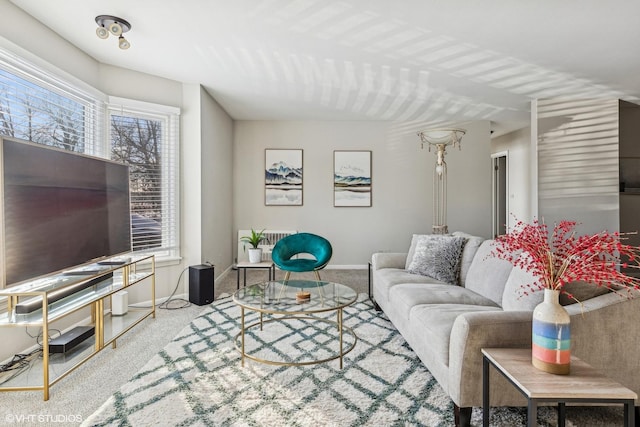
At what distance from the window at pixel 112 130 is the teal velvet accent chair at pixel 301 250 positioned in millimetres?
1207

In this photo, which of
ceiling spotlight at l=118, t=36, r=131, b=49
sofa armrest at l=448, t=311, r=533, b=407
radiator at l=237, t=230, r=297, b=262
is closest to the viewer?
sofa armrest at l=448, t=311, r=533, b=407

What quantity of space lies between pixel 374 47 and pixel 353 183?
287cm

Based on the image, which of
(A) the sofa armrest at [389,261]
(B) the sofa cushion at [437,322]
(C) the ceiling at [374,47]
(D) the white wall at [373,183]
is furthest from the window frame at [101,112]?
(B) the sofa cushion at [437,322]

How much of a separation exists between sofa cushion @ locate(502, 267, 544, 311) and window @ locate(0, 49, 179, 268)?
3381 millimetres

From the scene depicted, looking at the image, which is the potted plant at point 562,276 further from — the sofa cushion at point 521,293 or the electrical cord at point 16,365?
the electrical cord at point 16,365

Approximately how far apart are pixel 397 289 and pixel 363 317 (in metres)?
0.67

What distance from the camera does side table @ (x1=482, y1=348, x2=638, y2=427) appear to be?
1.21 metres

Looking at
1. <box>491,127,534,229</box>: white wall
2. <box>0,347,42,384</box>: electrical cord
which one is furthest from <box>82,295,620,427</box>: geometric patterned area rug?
<box>491,127,534,229</box>: white wall

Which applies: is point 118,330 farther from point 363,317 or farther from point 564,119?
point 564,119

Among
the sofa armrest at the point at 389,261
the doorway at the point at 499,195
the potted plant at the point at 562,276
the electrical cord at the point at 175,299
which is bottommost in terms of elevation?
the electrical cord at the point at 175,299

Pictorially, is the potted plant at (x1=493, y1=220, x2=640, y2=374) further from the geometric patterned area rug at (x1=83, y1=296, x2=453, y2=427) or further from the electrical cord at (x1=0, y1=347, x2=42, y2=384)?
the electrical cord at (x1=0, y1=347, x2=42, y2=384)

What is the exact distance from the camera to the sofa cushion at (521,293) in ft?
6.10

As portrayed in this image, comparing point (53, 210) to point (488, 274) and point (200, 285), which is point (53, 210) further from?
point (488, 274)

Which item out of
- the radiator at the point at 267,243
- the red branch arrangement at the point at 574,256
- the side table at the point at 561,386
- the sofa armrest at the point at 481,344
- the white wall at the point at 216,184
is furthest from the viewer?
the radiator at the point at 267,243
